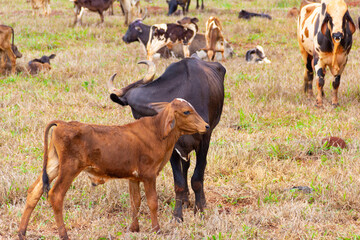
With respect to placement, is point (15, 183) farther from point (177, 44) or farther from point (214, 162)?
point (177, 44)

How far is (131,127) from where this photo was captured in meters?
4.23

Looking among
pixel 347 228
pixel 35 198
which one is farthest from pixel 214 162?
pixel 35 198

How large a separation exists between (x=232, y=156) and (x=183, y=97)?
176 centimetres

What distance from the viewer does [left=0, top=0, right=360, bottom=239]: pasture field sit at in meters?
4.50

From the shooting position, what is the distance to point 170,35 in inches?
507

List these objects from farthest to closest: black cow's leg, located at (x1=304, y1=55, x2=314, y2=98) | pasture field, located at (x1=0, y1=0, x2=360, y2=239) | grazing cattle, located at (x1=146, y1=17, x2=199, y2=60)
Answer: grazing cattle, located at (x1=146, y1=17, x2=199, y2=60) < black cow's leg, located at (x1=304, y1=55, x2=314, y2=98) < pasture field, located at (x1=0, y1=0, x2=360, y2=239)

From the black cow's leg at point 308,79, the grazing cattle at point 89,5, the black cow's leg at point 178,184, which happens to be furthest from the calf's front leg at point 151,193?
the grazing cattle at point 89,5

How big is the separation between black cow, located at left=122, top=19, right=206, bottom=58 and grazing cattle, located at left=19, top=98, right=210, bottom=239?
30.2 feet

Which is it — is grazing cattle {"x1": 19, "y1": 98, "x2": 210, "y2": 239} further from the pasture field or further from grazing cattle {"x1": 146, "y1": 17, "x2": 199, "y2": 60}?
grazing cattle {"x1": 146, "y1": 17, "x2": 199, "y2": 60}

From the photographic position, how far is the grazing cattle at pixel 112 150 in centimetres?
388

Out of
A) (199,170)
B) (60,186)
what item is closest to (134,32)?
(199,170)

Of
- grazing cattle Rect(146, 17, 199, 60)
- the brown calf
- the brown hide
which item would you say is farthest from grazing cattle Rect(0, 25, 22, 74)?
the brown calf

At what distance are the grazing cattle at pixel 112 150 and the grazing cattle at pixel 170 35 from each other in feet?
28.0

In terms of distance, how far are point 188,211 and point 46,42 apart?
34.4 ft
